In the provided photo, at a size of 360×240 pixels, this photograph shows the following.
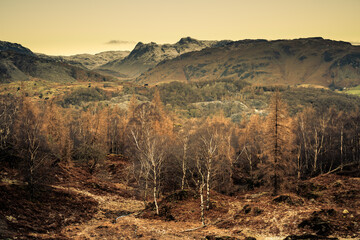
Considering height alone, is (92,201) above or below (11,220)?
below

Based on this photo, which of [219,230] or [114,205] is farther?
[114,205]

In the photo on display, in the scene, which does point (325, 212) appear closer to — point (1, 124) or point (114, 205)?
point (114, 205)

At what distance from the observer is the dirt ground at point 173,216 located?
2022cm

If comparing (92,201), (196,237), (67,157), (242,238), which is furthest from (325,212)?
(67,157)

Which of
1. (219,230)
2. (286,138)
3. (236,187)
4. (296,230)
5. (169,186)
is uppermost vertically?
(286,138)

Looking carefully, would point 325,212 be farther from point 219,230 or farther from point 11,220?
point 11,220

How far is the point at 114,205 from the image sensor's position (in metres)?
37.1

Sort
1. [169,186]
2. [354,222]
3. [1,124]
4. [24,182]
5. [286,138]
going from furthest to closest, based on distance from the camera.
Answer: [1,124], [169,186], [286,138], [24,182], [354,222]

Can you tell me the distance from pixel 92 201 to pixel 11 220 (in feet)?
49.6

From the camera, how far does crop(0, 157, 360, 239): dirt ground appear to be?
20219 millimetres

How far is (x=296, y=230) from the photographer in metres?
20.1

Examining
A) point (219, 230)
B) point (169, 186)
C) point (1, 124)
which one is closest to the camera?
point (219, 230)

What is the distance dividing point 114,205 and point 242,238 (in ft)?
73.4

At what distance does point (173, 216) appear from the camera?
29.3 m
